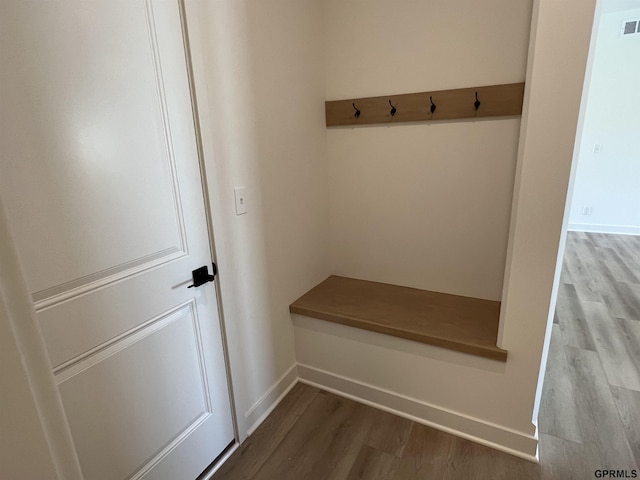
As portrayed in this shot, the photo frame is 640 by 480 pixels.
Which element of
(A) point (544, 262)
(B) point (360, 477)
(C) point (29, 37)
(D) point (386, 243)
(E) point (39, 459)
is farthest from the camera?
(D) point (386, 243)

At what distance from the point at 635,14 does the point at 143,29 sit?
5583 mm

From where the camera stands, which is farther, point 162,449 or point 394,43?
point 394,43

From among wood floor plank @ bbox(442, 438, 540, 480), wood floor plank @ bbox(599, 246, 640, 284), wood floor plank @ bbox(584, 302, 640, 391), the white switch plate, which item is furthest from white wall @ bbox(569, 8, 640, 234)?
the white switch plate

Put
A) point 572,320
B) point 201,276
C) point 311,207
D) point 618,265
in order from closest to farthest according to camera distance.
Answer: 1. point 201,276
2. point 311,207
3. point 572,320
4. point 618,265

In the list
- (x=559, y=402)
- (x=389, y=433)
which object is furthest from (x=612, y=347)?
(x=389, y=433)

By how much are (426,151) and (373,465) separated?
64.8 inches

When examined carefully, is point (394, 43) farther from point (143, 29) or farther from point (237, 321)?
point (237, 321)

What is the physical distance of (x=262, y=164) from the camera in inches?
67.7

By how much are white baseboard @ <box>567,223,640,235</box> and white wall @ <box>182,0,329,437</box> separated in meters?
4.55

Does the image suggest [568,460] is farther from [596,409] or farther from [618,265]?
[618,265]

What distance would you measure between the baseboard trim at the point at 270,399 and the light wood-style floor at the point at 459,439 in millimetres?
36

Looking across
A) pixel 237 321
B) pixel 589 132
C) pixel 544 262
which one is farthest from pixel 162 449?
pixel 589 132

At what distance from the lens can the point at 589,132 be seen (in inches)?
182

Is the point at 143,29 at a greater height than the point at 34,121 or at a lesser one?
greater
